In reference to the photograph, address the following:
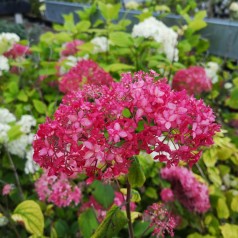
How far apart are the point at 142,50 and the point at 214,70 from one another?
2.08 ft

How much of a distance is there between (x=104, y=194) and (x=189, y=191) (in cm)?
28

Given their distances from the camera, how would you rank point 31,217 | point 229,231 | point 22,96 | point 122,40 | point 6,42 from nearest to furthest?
point 31,217
point 229,231
point 122,40
point 6,42
point 22,96

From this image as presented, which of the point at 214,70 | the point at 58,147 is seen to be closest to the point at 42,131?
the point at 58,147

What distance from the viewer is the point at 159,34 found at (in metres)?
2.00

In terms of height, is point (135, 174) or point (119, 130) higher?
point (119, 130)

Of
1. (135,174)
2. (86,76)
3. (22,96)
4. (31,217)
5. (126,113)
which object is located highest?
(126,113)

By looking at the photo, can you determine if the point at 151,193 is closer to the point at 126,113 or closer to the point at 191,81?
the point at 191,81

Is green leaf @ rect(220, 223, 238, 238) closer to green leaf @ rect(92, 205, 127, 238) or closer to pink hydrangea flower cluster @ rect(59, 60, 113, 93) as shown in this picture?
green leaf @ rect(92, 205, 127, 238)

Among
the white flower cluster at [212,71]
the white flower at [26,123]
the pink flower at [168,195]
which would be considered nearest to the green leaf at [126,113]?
the pink flower at [168,195]

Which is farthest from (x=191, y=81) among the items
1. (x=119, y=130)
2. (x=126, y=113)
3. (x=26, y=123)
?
Result: (x=119, y=130)

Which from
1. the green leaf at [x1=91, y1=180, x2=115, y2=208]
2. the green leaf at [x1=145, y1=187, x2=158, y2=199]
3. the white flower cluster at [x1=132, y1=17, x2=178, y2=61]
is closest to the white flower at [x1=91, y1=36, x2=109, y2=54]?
the white flower cluster at [x1=132, y1=17, x2=178, y2=61]

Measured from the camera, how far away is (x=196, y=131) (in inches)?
27.7

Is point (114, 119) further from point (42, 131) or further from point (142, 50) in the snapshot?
point (142, 50)

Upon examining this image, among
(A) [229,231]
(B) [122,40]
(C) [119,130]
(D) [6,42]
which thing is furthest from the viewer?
(D) [6,42]
